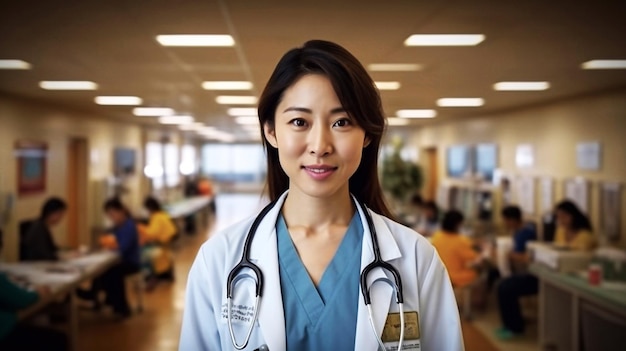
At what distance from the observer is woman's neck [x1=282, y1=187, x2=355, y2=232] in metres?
1.12

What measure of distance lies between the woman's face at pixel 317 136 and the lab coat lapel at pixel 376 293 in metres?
0.13

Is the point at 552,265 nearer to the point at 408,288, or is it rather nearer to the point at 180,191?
the point at 408,288

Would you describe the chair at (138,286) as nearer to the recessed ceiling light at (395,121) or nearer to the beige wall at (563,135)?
the recessed ceiling light at (395,121)

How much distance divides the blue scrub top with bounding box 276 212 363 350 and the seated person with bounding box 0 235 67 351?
7.10ft

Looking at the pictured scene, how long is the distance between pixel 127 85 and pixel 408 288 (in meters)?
2.69

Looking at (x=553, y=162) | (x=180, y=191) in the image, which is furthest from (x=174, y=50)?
(x=180, y=191)

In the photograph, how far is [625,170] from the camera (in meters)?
4.15

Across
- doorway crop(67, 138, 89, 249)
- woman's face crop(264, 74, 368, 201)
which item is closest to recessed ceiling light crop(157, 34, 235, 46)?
woman's face crop(264, 74, 368, 201)

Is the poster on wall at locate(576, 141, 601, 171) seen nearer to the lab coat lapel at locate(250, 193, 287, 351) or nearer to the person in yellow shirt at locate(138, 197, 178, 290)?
the person in yellow shirt at locate(138, 197, 178, 290)

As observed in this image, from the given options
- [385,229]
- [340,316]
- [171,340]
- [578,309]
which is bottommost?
[171,340]

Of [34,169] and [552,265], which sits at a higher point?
[34,169]

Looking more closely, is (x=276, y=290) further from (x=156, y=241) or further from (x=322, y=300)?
(x=156, y=241)

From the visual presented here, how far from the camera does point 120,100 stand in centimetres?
420

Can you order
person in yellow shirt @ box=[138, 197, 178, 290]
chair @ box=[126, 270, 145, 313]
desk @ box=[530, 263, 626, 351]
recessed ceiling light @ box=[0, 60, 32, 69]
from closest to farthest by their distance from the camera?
recessed ceiling light @ box=[0, 60, 32, 69] < desk @ box=[530, 263, 626, 351] < chair @ box=[126, 270, 145, 313] < person in yellow shirt @ box=[138, 197, 178, 290]
